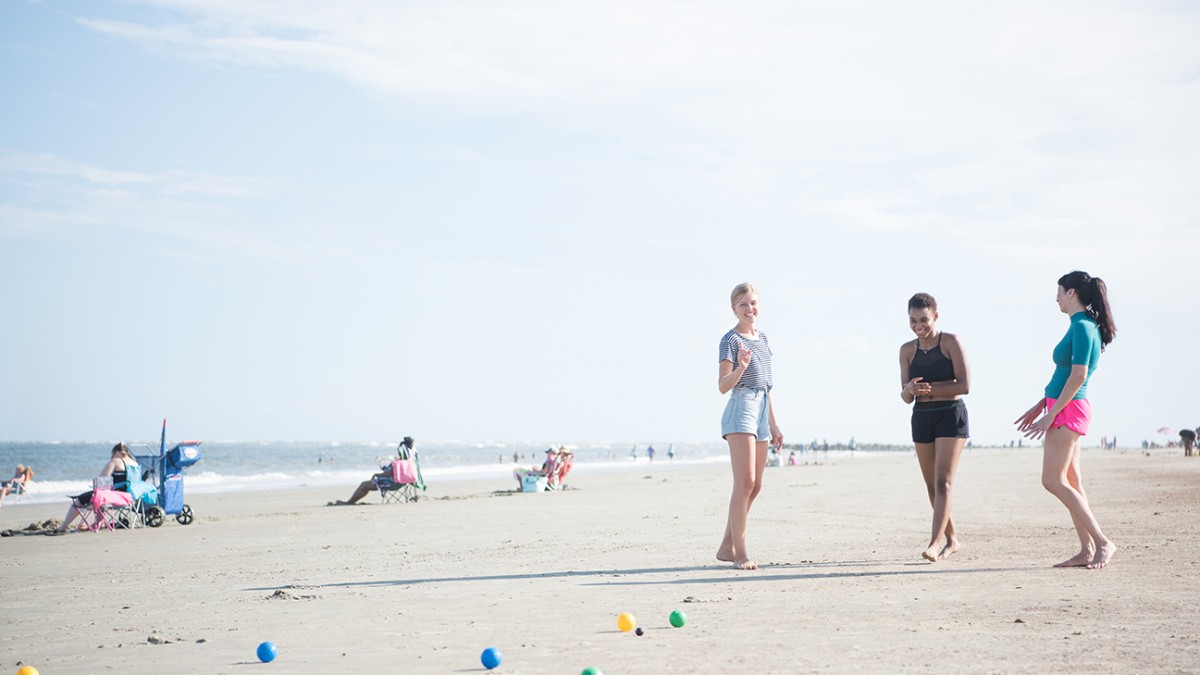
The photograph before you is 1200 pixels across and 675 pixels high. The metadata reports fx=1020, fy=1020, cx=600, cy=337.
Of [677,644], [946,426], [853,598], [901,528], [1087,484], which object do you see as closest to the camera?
[677,644]

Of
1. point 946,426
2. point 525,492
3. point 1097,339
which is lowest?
point 525,492

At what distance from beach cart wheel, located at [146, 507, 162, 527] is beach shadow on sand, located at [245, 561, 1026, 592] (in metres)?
8.78

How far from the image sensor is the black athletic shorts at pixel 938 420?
26.0 feet

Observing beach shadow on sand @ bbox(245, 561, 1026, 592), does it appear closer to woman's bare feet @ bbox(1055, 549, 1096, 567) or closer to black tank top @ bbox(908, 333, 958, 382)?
woman's bare feet @ bbox(1055, 549, 1096, 567)

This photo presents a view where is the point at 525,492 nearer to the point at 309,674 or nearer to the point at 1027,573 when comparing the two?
the point at 1027,573

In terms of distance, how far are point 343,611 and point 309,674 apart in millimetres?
1828

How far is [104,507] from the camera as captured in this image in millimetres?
14797

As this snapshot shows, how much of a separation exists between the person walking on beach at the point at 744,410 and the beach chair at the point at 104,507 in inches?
405

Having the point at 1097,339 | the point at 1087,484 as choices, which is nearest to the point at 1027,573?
the point at 1097,339

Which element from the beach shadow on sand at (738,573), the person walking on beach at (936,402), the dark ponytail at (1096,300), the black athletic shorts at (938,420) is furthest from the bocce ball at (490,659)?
the dark ponytail at (1096,300)

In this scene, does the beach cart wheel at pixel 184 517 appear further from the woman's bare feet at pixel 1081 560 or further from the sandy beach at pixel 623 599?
the woman's bare feet at pixel 1081 560

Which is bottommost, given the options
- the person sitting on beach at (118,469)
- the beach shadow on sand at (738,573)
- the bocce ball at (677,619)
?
the beach shadow on sand at (738,573)

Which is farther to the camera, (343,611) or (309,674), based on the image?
(343,611)

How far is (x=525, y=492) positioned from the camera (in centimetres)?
2405
